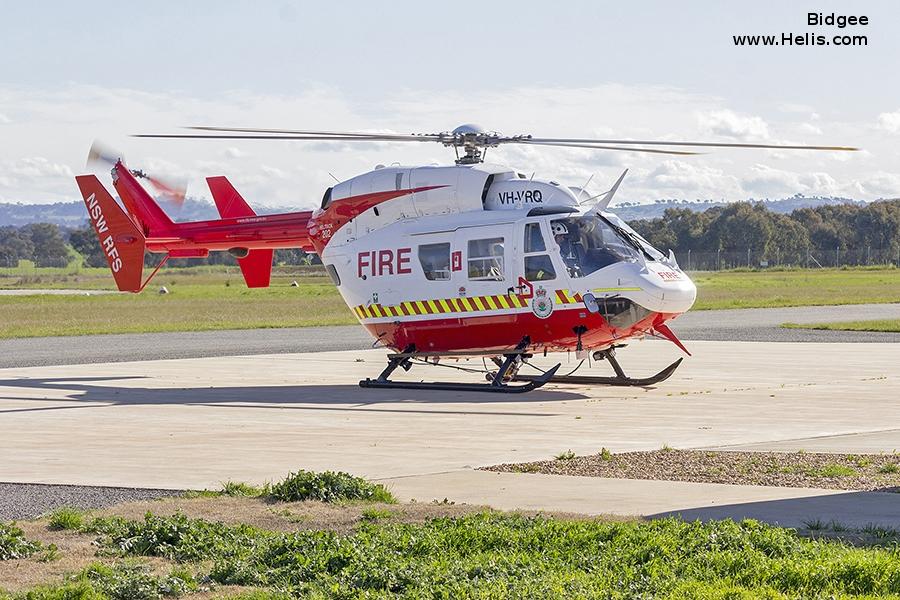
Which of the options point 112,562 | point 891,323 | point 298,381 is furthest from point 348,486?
point 891,323

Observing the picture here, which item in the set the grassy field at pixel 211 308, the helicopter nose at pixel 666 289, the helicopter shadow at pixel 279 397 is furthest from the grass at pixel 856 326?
the helicopter shadow at pixel 279 397

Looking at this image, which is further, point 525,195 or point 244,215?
point 244,215

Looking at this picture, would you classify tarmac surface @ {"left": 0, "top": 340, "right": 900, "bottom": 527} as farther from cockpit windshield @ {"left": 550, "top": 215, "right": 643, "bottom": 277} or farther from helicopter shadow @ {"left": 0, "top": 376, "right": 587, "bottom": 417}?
cockpit windshield @ {"left": 550, "top": 215, "right": 643, "bottom": 277}

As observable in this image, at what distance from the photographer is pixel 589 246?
20.7 metres

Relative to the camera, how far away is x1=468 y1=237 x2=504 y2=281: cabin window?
21312mm

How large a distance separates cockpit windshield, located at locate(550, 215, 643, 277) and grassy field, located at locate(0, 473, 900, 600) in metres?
10.6

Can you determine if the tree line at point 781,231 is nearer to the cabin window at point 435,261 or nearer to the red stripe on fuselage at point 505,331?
the red stripe on fuselage at point 505,331

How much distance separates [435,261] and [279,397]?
11.1ft

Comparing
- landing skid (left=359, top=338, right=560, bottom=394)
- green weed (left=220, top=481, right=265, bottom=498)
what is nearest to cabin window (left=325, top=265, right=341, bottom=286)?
landing skid (left=359, top=338, right=560, bottom=394)

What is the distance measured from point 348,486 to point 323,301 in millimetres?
58673

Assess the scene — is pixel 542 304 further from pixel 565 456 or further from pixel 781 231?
pixel 781 231

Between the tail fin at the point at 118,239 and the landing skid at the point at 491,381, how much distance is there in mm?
5850

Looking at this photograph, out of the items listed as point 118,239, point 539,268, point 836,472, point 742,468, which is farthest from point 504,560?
point 118,239

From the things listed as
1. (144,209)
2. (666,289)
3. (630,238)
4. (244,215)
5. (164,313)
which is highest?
(144,209)
